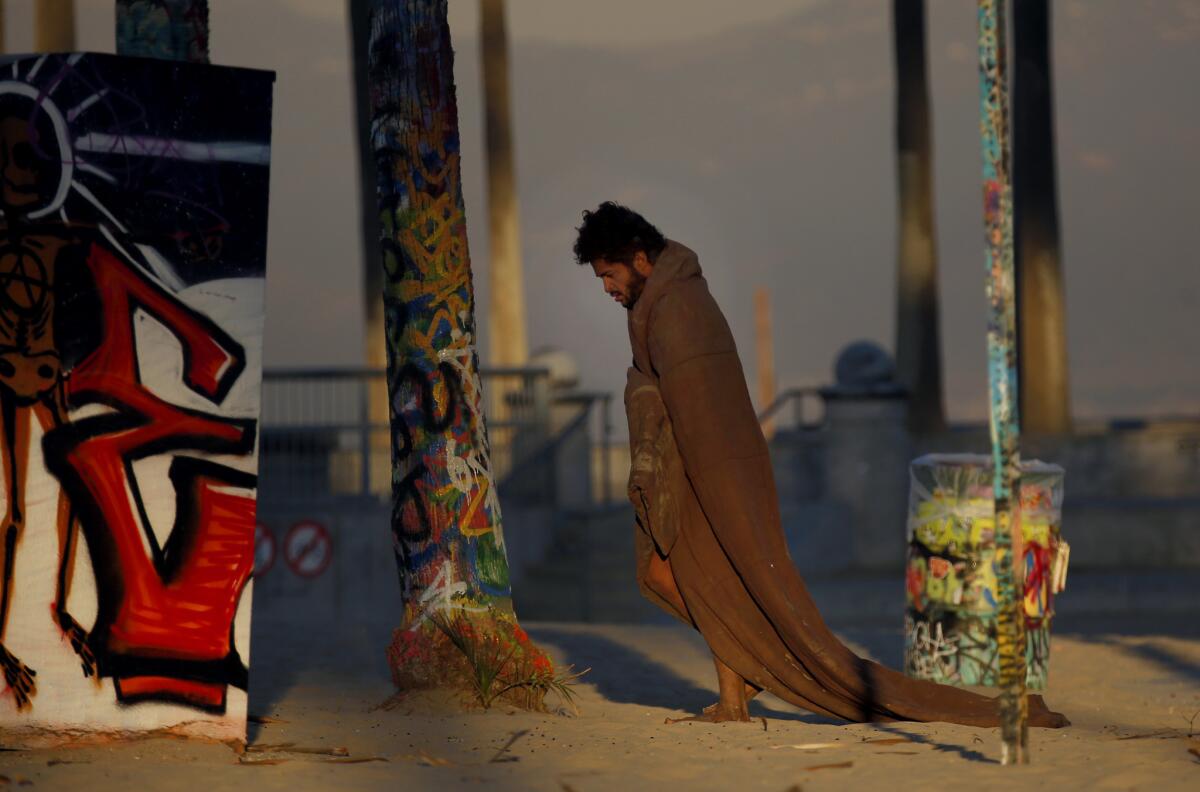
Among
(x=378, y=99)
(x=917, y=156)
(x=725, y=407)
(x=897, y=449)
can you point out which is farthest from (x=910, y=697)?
(x=917, y=156)

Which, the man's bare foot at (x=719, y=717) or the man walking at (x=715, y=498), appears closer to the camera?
the man walking at (x=715, y=498)

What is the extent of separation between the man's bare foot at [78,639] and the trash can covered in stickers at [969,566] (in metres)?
5.45

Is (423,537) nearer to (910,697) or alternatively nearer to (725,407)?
(725,407)

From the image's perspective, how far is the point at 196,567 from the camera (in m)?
7.37

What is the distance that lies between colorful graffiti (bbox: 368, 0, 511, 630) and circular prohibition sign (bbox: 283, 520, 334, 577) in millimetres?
11741

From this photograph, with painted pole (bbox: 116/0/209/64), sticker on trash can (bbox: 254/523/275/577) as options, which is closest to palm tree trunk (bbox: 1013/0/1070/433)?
sticker on trash can (bbox: 254/523/275/577)

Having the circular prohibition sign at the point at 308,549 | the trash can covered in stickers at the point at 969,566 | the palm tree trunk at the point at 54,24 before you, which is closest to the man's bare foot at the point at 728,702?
the trash can covered in stickers at the point at 969,566

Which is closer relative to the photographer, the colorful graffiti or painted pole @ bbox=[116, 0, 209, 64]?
→ the colorful graffiti

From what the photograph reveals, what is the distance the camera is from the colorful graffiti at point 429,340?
8.88 meters

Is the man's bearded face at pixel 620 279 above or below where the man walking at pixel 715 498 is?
above

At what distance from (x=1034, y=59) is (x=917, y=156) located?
221 cm

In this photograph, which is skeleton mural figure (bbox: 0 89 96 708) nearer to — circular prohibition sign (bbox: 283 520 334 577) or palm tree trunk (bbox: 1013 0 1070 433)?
circular prohibition sign (bbox: 283 520 334 577)

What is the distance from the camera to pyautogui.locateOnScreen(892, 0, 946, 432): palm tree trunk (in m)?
26.2

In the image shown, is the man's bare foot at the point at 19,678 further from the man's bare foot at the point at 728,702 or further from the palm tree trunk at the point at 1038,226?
the palm tree trunk at the point at 1038,226
